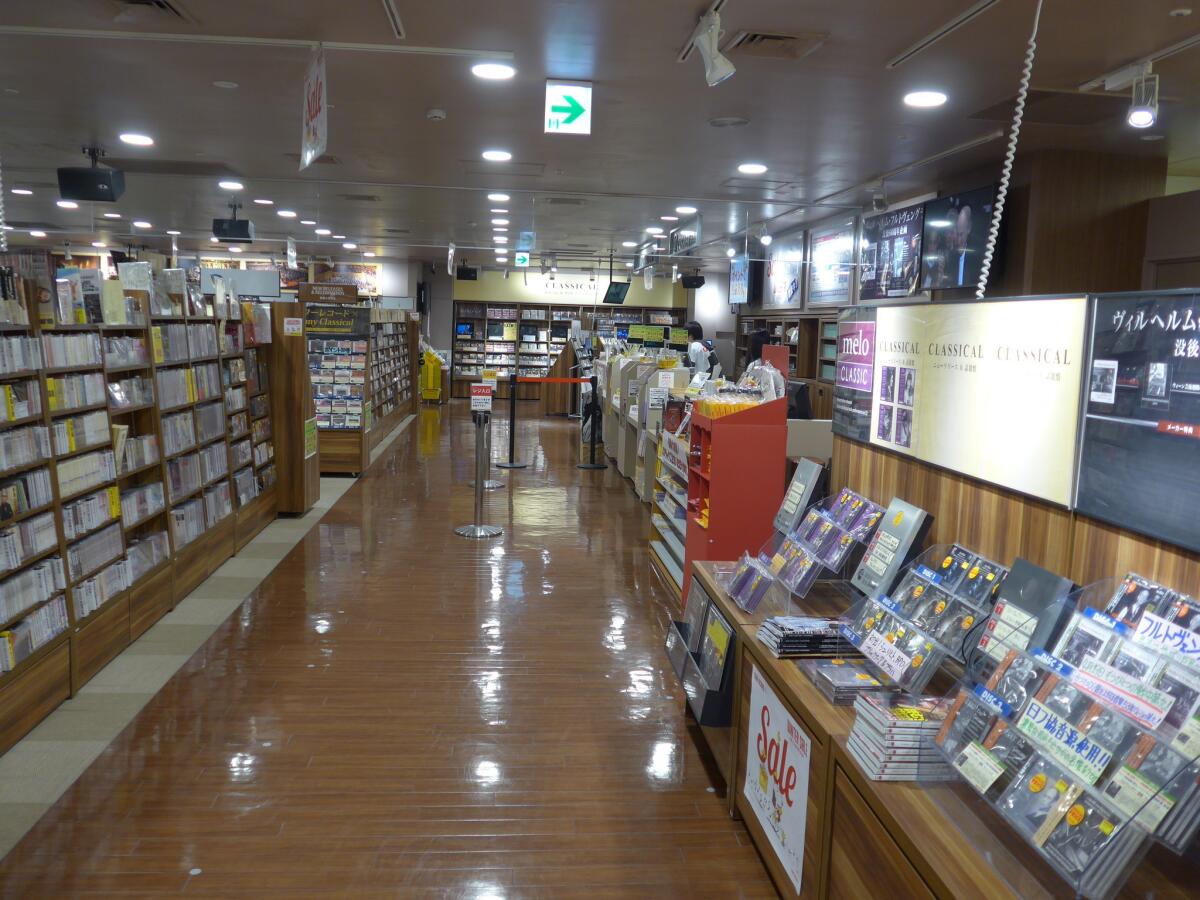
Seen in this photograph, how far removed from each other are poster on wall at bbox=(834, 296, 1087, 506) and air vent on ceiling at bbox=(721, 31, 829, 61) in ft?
5.93

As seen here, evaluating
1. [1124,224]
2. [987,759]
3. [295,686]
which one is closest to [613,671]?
[295,686]

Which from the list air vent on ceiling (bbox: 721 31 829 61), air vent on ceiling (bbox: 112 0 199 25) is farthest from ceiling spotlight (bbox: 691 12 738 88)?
air vent on ceiling (bbox: 112 0 199 25)

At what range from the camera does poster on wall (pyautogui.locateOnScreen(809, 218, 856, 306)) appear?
36.1 ft

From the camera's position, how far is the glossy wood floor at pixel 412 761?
305 centimetres

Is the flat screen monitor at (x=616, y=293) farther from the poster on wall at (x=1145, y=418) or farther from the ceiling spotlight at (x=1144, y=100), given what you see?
the poster on wall at (x=1145, y=418)

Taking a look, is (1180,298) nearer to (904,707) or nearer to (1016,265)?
(904,707)

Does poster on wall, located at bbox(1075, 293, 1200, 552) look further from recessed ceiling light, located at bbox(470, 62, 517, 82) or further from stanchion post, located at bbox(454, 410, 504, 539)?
stanchion post, located at bbox(454, 410, 504, 539)

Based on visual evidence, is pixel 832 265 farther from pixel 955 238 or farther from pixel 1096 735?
pixel 1096 735

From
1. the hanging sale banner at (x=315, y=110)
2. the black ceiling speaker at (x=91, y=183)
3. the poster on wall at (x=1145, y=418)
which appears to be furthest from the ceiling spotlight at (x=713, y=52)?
the black ceiling speaker at (x=91, y=183)

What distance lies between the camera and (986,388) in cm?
276

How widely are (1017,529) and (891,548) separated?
57 cm

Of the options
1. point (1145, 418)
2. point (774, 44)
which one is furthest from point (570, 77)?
point (1145, 418)

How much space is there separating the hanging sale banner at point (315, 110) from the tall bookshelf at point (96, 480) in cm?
147

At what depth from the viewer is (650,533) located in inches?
305
